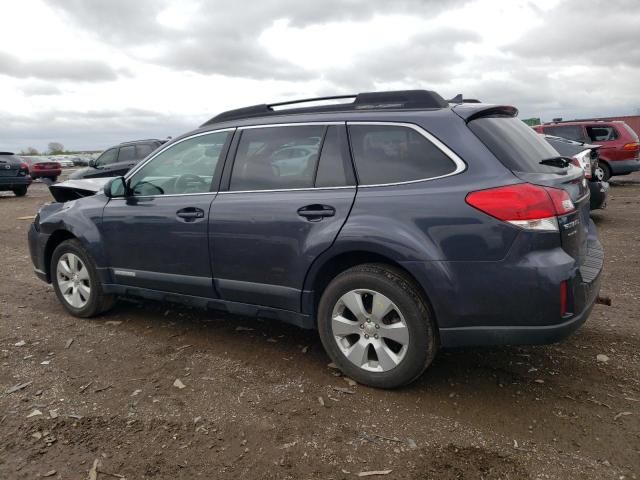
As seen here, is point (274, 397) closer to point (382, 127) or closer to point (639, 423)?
point (382, 127)

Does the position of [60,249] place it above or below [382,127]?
below

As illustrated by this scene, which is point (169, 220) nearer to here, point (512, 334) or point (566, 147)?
point (512, 334)

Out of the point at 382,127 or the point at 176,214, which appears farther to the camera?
the point at 176,214

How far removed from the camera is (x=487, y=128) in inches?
125

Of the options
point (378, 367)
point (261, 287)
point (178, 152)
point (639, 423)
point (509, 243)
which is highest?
point (178, 152)

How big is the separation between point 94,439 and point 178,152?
2287 millimetres

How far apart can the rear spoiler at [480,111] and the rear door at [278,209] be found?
74cm

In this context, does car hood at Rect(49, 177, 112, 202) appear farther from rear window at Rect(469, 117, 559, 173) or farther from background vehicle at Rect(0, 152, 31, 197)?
background vehicle at Rect(0, 152, 31, 197)

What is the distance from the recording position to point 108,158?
15555 millimetres

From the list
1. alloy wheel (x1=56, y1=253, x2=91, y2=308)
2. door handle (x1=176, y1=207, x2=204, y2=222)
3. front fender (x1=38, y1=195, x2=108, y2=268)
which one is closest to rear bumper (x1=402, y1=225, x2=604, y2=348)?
door handle (x1=176, y1=207, x2=204, y2=222)

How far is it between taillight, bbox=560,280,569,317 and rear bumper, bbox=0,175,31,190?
17866mm

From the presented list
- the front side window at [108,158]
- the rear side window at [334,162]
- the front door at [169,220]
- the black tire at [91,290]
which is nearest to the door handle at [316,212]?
the rear side window at [334,162]

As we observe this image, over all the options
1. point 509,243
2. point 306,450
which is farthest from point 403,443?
point 509,243

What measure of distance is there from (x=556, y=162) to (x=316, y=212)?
1540mm
